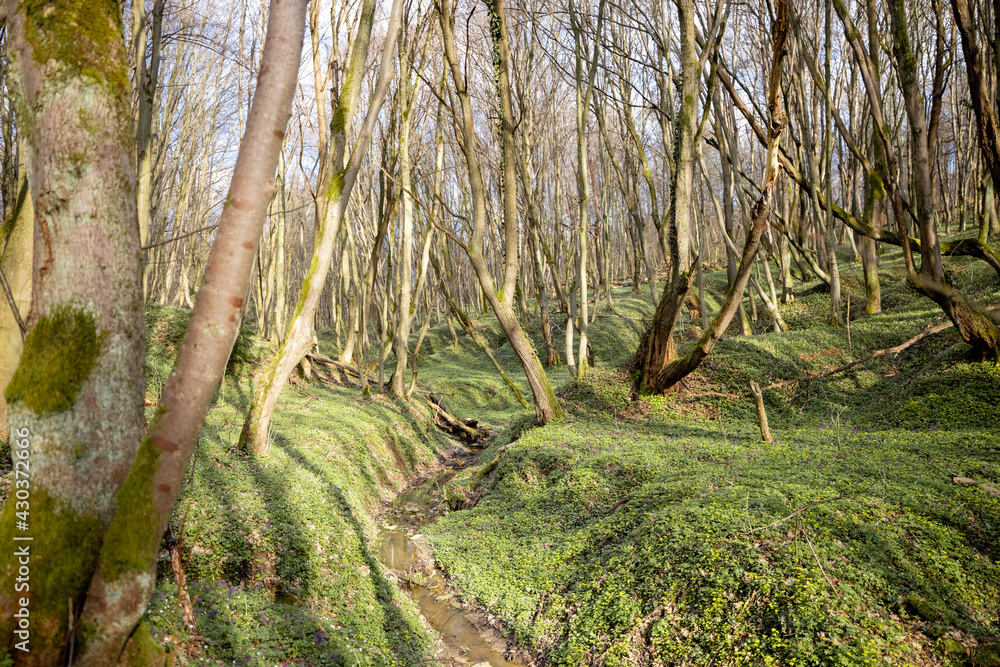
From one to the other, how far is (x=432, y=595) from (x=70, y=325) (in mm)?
4415

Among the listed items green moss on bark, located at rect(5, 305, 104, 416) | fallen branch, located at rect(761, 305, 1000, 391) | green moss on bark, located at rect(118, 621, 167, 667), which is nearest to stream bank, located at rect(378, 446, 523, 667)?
green moss on bark, located at rect(118, 621, 167, 667)

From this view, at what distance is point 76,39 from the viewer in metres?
2.31

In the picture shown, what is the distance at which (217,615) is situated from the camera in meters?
3.72

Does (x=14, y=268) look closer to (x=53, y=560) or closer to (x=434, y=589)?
(x=53, y=560)

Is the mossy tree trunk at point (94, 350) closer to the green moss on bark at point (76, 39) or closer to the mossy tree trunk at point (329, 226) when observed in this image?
the green moss on bark at point (76, 39)

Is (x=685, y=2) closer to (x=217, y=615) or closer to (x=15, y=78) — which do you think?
(x=15, y=78)

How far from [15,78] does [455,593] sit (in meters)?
5.07

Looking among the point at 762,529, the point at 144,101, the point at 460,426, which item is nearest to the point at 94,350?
the point at 762,529

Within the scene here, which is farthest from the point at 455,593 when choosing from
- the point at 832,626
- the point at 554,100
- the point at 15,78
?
the point at 554,100

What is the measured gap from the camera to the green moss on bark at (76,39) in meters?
2.28

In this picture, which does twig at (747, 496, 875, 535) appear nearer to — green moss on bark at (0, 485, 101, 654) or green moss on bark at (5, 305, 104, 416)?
green moss on bark at (0, 485, 101, 654)

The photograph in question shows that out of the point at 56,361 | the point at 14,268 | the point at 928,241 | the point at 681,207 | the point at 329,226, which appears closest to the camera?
the point at 56,361

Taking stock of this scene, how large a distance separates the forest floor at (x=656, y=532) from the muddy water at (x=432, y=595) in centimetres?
10

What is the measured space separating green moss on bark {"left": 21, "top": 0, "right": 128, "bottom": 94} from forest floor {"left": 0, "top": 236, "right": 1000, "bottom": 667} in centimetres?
198
